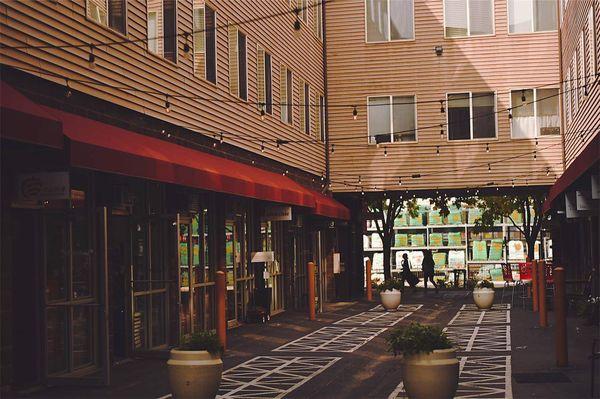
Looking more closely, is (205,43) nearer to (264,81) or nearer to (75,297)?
(264,81)

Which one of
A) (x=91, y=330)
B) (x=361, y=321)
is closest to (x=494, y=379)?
(x=91, y=330)

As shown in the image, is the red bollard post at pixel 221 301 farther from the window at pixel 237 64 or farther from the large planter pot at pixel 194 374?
the window at pixel 237 64

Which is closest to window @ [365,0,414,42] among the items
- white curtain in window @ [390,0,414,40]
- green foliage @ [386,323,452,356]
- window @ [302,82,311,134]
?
white curtain in window @ [390,0,414,40]

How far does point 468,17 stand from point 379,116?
4.45m

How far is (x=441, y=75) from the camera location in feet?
111

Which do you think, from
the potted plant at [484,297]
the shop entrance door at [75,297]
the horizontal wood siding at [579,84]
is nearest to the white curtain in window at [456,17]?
the horizontal wood siding at [579,84]

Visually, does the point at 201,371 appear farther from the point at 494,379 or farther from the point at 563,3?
the point at 563,3

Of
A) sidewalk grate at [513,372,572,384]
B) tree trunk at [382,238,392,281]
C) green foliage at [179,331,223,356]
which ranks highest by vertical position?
tree trunk at [382,238,392,281]

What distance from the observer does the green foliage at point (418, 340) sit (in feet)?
35.4

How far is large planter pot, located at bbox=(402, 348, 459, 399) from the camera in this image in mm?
10664

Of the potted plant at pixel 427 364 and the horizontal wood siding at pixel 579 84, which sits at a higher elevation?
the horizontal wood siding at pixel 579 84

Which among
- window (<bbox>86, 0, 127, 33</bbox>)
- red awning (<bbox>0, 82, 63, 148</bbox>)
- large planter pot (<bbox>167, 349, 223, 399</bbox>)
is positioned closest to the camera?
red awning (<bbox>0, 82, 63, 148</bbox>)

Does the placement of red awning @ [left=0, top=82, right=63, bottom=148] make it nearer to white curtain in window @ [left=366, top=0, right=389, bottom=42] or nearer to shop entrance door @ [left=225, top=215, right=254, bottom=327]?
shop entrance door @ [left=225, top=215, right=254, bottom=327]

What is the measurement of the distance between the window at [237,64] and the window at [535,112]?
468 inches
